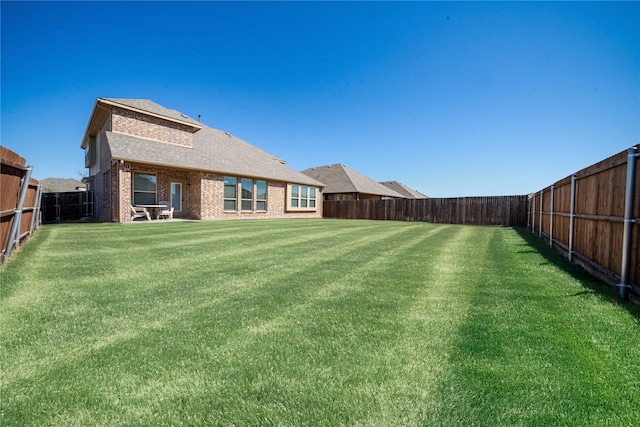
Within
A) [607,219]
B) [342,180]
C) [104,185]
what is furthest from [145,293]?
[342,180]

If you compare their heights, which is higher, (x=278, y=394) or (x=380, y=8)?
(x=380, y=8)

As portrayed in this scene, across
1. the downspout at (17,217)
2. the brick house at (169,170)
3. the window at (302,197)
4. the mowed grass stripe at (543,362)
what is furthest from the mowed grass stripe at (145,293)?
the window at (302,197)

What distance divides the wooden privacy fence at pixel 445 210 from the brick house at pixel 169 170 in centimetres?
606

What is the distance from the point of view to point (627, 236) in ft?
10.8

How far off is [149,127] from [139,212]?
4682 mm

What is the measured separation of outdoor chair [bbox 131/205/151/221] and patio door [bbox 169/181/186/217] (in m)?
1.75

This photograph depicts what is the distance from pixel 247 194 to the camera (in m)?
18.3

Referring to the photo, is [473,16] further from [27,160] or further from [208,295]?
[27,160]

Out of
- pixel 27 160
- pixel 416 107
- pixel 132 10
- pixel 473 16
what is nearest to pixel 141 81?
pixel 132 10

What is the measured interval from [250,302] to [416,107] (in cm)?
1602

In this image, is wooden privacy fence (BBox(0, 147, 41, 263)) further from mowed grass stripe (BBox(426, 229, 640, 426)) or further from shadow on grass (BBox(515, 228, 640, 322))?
shadow on grass (BBox(515, 228, 640, 322))

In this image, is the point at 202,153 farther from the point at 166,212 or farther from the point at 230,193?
the point at 166,212

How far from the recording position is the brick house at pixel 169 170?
13.3 metres

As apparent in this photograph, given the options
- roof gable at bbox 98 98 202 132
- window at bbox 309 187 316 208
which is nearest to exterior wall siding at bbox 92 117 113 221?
roof gable at bbox 98 98 202 132
